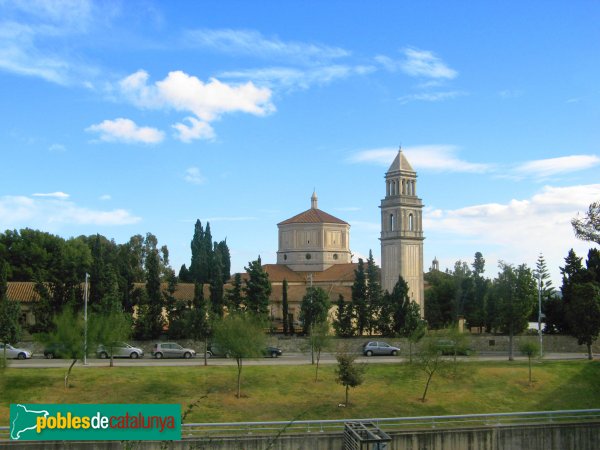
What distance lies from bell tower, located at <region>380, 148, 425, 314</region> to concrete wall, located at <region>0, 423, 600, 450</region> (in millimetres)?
45043

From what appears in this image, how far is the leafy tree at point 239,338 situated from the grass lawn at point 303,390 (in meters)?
1.57

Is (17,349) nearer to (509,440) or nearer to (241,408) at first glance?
(241,408)

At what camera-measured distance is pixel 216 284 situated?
209ft

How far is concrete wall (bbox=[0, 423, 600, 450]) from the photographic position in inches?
1096

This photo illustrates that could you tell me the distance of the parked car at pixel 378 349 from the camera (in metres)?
53.9

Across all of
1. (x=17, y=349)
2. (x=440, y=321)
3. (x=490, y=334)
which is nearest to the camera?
(x=17, y=349)

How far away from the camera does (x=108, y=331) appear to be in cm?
4144

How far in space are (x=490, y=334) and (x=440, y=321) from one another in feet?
40.9

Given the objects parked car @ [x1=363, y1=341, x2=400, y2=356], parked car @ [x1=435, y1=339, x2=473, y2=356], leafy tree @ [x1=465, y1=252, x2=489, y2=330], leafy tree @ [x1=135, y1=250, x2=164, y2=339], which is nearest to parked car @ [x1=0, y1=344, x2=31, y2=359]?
leafy tree @ [x1=135, y1=250, x2=164, y2=339]

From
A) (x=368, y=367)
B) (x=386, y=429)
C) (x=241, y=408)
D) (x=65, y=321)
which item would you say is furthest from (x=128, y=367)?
(x=386, y=429)

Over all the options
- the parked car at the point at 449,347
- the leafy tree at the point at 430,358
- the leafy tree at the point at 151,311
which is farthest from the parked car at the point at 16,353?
the parked car at the point at 449,347

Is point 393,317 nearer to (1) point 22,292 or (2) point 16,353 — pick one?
(2) point 16,353

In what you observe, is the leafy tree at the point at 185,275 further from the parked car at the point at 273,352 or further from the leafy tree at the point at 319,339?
the leafy tree at the point at 319,339

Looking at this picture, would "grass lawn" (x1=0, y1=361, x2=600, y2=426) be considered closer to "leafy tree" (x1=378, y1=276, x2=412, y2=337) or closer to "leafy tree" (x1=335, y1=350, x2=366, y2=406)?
"leafy tree" (x1=335, y1=350, x2=366, y2=406)
